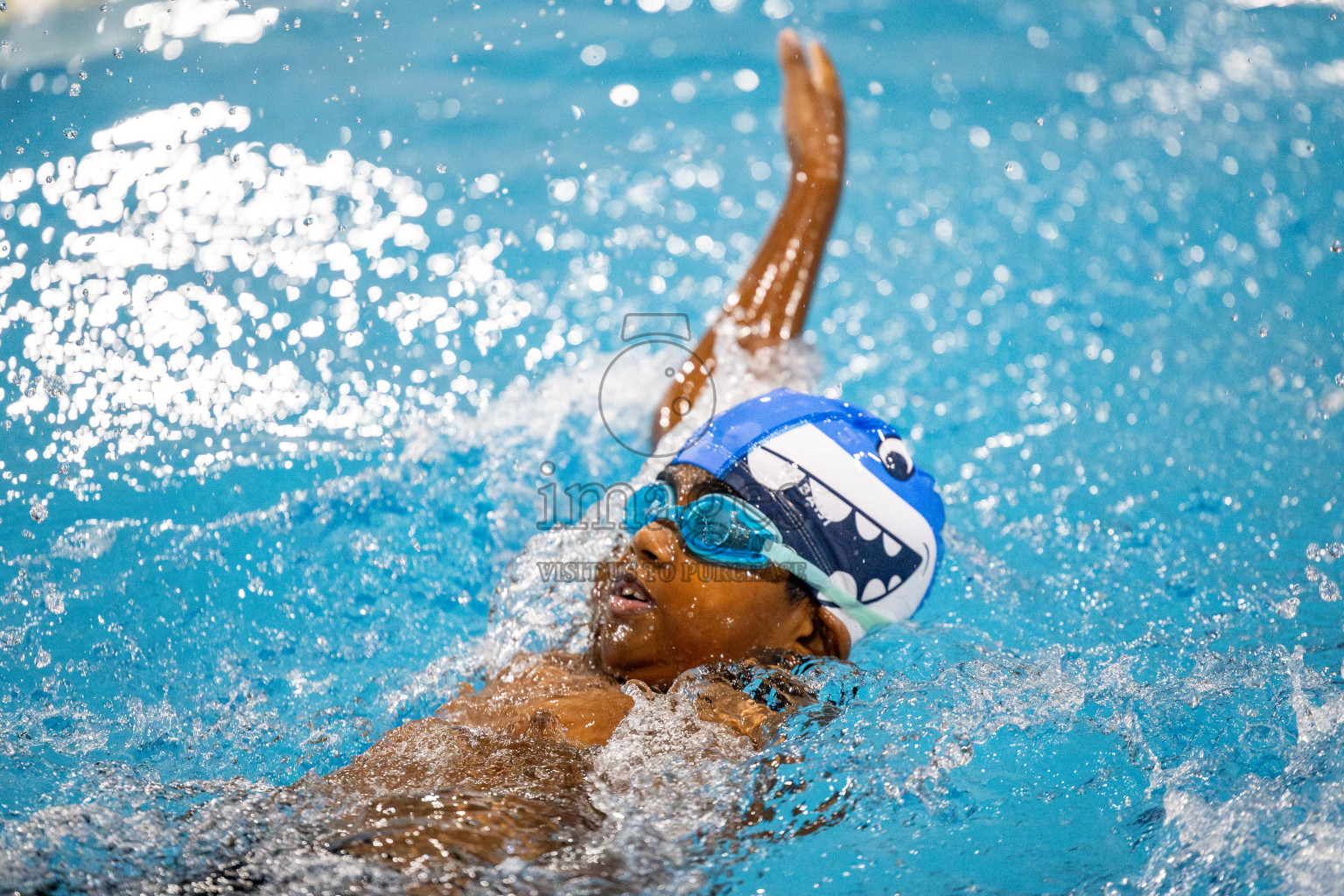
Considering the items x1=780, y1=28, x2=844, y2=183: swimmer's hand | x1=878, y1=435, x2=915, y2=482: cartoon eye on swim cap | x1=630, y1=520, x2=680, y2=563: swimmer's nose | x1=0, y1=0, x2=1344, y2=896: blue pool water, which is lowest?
x1=0, y1=0, x2=1344, y2=896: blue pool water

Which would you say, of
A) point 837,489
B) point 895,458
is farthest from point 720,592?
point 895,458

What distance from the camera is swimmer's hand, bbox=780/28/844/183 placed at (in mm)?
3303

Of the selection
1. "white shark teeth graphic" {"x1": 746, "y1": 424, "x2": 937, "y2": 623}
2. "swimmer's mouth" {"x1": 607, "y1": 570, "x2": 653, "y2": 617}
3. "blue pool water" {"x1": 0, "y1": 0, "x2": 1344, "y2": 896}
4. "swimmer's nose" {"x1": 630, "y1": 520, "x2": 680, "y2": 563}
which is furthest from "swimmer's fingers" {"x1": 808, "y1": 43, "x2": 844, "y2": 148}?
"swimmer's mouth" {"x1": 607, "y1": 570, "x2": 653, "y2": 617}

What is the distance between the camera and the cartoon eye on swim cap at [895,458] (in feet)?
7.80

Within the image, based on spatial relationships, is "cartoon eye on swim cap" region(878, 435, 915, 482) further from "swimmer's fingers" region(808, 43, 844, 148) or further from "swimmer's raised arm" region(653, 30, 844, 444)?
"swimmer's fingers" region(808, 43, 844, 148)

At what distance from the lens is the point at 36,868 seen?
1.73 m

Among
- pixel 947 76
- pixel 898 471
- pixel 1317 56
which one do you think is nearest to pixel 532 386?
pixel 898 471

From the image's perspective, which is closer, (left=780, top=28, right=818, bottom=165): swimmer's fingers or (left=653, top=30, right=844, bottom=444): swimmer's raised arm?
(left=653, top=30, right=844, bottom=444): swimmer's raised arm

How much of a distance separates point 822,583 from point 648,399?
133 cm

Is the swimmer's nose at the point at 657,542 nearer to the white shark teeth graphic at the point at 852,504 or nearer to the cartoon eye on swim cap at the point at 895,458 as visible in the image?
the white shark teeth graphic at the point at 852,504

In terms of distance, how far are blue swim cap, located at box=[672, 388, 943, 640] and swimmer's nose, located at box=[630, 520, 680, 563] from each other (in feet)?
0.51

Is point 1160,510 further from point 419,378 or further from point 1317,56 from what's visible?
point 1317,56

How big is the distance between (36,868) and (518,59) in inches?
157

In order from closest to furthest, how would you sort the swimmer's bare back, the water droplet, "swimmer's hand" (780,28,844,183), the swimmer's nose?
the swimmer's bare back → the swimmer's nose → "swimmer's hand" (780,28,844,183) → the water droplet
